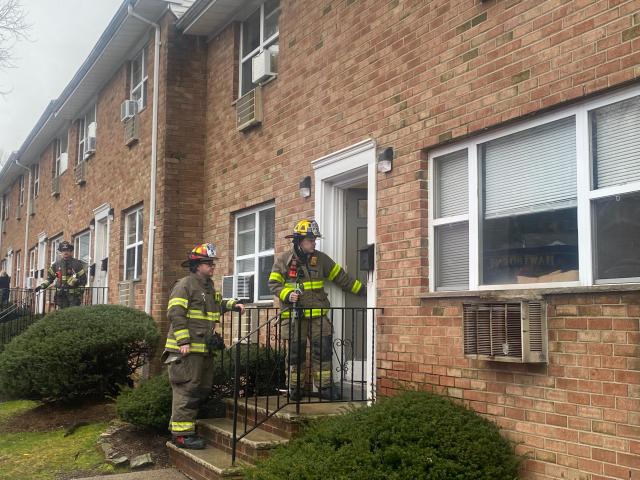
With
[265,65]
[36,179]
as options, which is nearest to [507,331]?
[265,65]

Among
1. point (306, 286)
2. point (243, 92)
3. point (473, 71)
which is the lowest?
point (306, 286)

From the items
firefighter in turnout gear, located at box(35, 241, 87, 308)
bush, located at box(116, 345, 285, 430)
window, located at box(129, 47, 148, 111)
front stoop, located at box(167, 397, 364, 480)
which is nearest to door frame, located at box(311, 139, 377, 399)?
front stoop, located at box(167, 397, 364, 480)

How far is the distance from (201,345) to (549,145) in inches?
152

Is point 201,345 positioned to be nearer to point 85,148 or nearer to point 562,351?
point 562,351

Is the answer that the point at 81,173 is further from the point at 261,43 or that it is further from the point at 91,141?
the point at 261,43

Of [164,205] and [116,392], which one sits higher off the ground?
[164,205]

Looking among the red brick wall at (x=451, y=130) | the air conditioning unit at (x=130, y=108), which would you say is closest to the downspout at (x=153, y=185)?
the air conditioning unit at (x=130, y=108)

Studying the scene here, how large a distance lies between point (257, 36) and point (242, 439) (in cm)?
617

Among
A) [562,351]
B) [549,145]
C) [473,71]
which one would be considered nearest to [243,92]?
[473,71]

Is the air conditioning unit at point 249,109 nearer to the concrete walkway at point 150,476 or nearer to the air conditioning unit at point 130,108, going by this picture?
the air conditioning unit at point 130,108

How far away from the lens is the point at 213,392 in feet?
26.0

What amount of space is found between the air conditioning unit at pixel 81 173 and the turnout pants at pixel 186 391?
10.9m

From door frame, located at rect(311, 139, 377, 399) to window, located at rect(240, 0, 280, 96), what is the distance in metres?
2.62

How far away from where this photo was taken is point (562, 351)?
4.80m
